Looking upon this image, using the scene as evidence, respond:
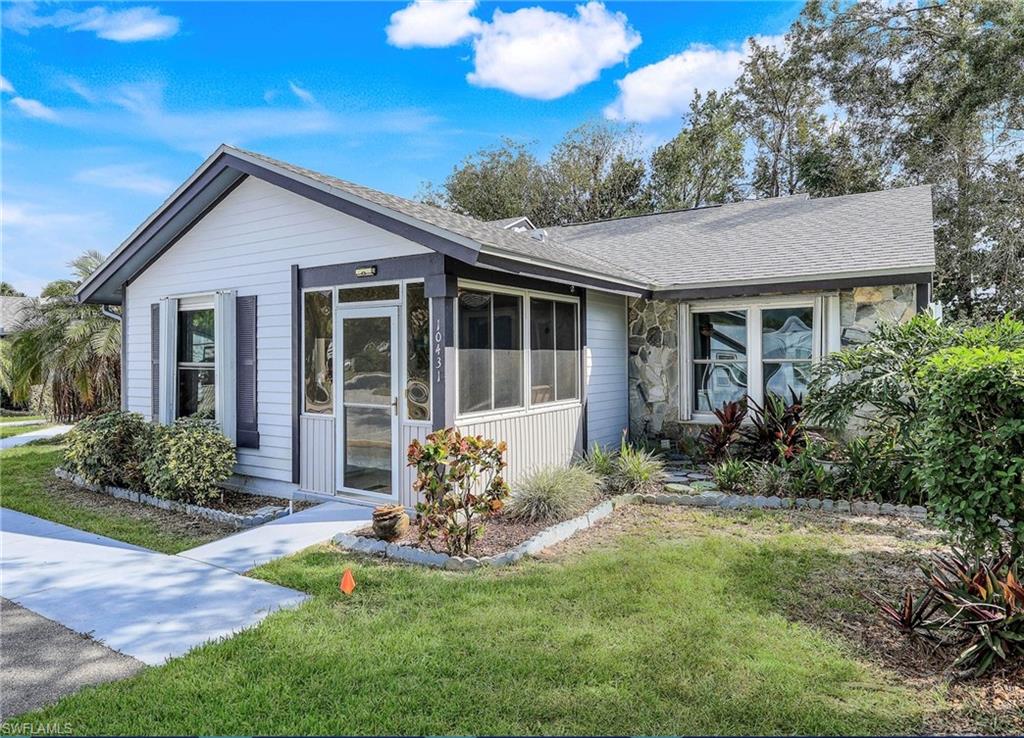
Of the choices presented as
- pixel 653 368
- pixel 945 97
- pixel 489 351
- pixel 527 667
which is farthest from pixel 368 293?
pixel 945 97

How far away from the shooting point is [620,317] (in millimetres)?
9789

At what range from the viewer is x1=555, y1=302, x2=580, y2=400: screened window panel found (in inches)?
317

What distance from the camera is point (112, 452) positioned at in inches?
315

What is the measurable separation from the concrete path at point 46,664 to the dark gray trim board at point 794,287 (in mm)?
7855

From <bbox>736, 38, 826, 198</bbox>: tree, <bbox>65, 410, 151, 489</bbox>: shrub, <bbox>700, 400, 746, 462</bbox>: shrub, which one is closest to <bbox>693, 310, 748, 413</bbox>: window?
<bbox>700, 400, 746, 462</bbox>: shrub

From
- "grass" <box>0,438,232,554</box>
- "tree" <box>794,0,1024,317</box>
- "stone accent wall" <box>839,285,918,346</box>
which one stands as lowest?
"grass" <box>0,438,232,554</box>

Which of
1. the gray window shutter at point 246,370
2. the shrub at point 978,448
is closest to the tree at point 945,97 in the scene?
the shrub at point 978,448

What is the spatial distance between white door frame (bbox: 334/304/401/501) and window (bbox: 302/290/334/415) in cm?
12

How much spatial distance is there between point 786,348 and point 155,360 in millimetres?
9126

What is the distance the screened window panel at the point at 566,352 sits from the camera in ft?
26.4

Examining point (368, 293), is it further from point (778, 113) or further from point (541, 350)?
point (778, 113)

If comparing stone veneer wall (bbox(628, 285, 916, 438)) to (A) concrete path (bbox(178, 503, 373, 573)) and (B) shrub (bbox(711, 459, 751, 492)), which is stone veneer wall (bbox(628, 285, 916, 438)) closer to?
(B) shrub (bbox(711, 459, 751, 492))

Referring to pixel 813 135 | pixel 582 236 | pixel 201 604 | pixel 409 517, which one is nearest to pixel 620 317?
pixel 582 236

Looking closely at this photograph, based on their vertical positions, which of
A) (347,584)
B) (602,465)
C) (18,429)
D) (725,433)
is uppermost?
(725,433)
